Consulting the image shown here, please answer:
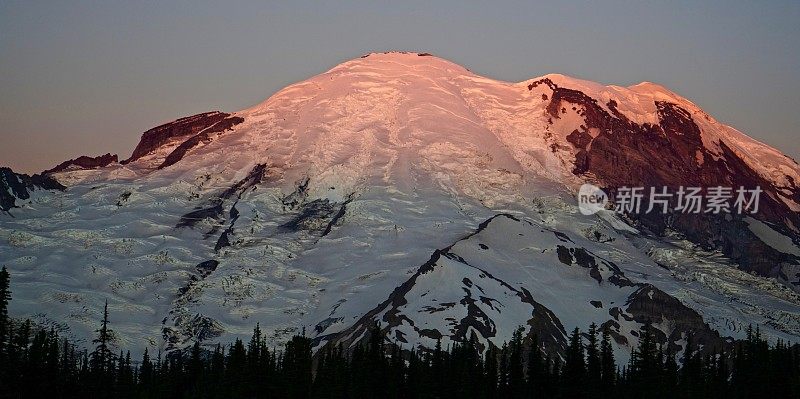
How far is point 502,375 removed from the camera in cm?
18825

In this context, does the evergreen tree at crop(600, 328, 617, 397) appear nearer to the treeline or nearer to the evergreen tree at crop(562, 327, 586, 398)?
the treeline

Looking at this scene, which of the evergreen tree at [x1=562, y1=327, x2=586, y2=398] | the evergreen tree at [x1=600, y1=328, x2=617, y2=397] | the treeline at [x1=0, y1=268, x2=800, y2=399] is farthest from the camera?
the evergreen tree at [x1=600, y1=328, x2=617, y2=397]

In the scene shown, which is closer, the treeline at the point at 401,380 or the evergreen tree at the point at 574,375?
the treeline at the point at 401,380

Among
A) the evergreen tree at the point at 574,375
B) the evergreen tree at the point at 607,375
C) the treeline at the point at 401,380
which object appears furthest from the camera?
the evergreen tree at the point at 607,375

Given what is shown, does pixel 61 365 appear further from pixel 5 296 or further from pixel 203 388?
pixel 5 296

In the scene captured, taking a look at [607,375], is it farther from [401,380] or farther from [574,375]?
[401,380]

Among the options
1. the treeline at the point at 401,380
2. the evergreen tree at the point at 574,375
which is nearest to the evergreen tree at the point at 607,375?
the treeline at the point at 401,380

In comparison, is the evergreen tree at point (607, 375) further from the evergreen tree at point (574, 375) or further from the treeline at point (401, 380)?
the evergreen tree at point (574, 375)

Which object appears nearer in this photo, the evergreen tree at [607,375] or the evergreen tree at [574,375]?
the evergreen tree at [574,375]

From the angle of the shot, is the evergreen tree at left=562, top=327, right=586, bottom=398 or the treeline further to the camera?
the evergreen tree at left=562, top=327, right=586, bottom=398

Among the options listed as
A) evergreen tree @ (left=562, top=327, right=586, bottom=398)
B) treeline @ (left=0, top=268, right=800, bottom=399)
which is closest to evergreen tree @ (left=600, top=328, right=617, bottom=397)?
treeline @ (left=0, top=268, right=800, bottom=399)

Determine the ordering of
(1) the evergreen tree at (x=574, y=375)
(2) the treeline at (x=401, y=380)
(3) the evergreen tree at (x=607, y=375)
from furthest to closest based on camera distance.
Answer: (3) the evergreen tree at (x=607, y=375) → (1) the evergreen tree at (x=574, y=375) → (2) the treeline at (x=401, y=380)

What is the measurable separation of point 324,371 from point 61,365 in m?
32.3

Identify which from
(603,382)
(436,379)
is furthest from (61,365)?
(603,382)
